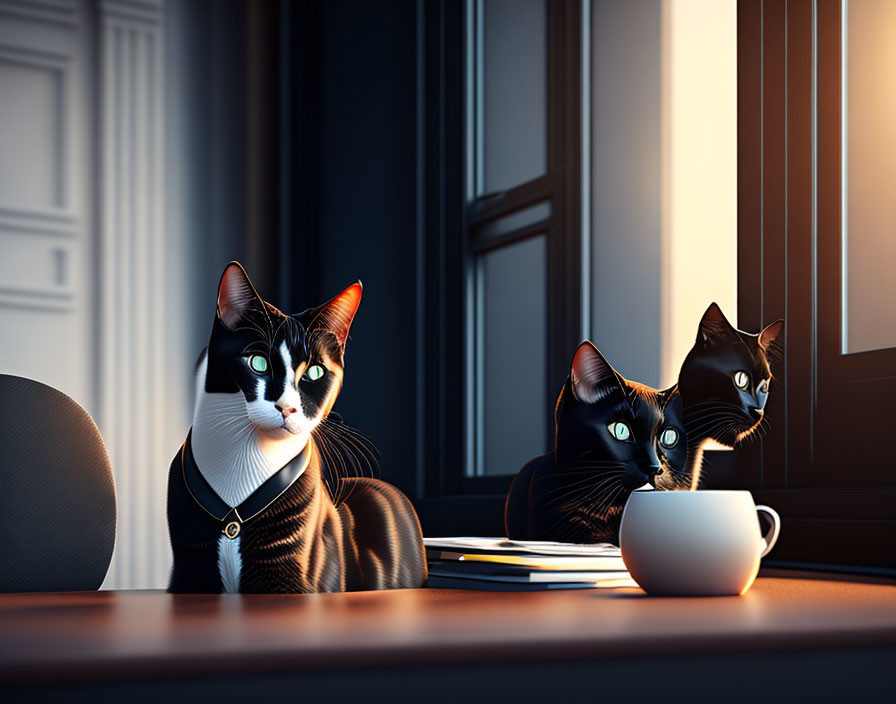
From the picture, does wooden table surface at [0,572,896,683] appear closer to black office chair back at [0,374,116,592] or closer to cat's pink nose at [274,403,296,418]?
cat's pink nose at [274,403,296,418]

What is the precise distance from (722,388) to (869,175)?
0.33 meters

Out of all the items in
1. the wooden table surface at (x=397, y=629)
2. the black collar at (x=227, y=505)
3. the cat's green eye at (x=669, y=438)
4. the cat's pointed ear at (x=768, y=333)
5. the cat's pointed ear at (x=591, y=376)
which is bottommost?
A: the wooden table surface at (x=397, y=629)

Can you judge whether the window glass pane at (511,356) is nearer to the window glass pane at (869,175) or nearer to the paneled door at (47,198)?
the window glass pane at (869,175)

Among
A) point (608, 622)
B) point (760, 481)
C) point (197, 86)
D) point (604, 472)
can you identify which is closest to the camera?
point (608, 622)

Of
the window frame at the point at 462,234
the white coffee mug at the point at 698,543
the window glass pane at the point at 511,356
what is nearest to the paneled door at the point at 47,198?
the window frame at the point at 462,234

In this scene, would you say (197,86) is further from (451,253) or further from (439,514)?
(439,514)

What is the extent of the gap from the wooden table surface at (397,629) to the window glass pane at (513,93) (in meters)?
1.27

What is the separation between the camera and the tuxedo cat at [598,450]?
869 millimetres

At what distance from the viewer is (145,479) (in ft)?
7.23

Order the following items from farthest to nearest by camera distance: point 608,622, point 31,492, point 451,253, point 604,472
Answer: point 451,253 → point 31,492 → point 604,472 → point 608,622

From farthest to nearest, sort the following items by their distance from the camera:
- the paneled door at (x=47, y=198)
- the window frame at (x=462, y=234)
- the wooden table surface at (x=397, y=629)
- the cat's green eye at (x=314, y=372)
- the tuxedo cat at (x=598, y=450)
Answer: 1. the paneled door at (x=47, y=198)
2. the window frame at (x=462, y=234)
3. the tuxedo cat at (x=598, y=450)
4. the cat's green eye at (x=314, y=372)
5. the wooden table surface at (x=397, y=629)

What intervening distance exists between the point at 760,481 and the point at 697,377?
25 centimetres

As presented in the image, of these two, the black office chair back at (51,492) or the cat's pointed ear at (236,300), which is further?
the black office chair back at (51,492)

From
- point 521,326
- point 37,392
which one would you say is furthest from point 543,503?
point 521,326
